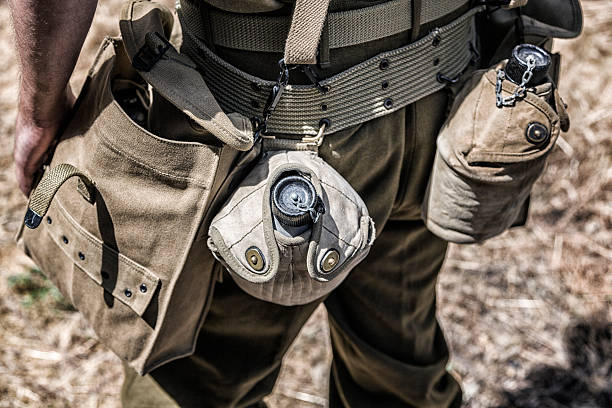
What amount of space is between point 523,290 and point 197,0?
1.88 m

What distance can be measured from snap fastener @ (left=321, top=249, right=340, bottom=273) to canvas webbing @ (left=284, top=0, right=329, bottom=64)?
30 cm

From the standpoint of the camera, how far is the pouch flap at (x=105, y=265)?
1201 mm

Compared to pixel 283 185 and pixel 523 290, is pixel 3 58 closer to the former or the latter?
pixel 523 290

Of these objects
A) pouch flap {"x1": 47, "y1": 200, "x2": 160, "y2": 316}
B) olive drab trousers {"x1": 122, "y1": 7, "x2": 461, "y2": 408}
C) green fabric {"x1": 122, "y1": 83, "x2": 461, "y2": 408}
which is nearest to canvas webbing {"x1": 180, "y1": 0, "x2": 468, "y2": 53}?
olive drab trousers {"x1": 122, "y1": 7, "x2": 461, "y2": 408}

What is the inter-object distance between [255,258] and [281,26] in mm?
372

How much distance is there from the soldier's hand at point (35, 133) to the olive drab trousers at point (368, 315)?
0.33 meters

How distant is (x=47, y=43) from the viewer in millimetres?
1060

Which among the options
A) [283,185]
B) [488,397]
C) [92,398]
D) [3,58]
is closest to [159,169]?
[283,185]

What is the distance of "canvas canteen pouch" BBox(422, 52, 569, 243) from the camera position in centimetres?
118

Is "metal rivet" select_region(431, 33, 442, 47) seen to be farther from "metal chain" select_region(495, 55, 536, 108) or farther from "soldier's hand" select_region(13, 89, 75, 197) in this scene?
"soldier's hand" select_region(13, 89, 75, 197)

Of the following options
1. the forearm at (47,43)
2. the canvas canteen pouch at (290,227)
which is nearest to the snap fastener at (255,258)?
the canvas canteen pouch at (290,227)

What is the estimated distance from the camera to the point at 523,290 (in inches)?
101

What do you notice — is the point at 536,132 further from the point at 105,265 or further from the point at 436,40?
the point at 105,265

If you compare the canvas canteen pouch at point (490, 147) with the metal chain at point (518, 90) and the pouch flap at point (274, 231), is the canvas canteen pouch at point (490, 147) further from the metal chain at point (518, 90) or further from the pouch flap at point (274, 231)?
the pouch flap at point (274, 231)
